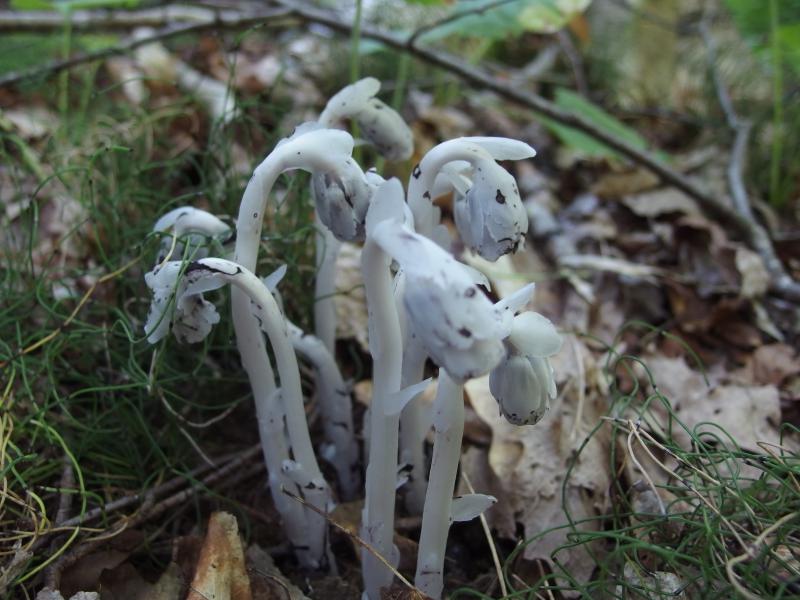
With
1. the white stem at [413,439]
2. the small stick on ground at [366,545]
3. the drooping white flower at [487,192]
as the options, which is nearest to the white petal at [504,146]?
the drooping white flower at [487,192]

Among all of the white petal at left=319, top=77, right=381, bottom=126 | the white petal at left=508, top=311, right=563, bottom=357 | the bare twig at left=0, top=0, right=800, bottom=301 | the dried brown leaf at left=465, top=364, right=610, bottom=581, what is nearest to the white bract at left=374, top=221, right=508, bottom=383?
the white petal at left=508, top=311, right=563, bottom=357

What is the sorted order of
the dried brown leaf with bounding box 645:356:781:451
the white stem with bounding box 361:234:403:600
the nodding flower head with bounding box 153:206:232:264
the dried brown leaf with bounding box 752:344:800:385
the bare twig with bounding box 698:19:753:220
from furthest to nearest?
1. the bare twig with bounding box 698:19:753:220
2. the dried brown leaf with bounding box 752:344:800:385
3. the dried brown leaf with bounding box 645:356:781:451
4. the nodding flower head with bounding box 153:206:232:264
5. the white stem with bounding box 361:234:403:600

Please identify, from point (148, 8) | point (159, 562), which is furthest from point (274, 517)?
point (148, 8)

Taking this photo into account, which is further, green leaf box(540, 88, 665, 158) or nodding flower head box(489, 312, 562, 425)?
green leaf box(540, 88, 665, 158)

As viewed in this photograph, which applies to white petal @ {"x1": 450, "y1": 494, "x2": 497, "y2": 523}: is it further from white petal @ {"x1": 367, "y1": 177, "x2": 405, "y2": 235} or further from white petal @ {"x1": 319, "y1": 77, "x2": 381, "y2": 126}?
white petal @ {"x1": 319, "y1": 77, "x2": 381, "y2": 126}

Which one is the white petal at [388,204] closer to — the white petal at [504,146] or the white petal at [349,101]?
the white petal at [504,146]
